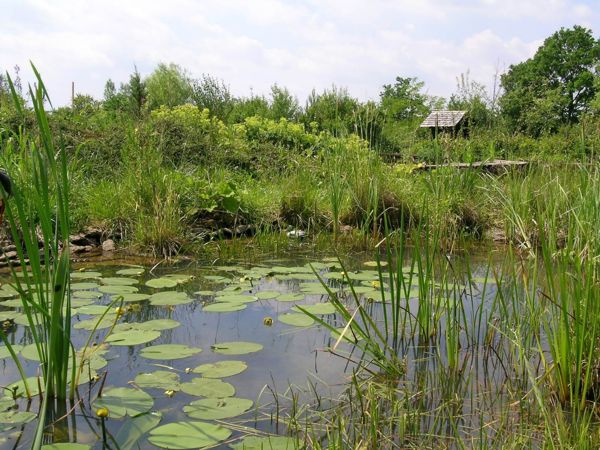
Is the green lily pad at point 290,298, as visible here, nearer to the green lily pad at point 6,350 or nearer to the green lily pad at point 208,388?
the green lily pad at point 208,388

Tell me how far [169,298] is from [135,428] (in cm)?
142

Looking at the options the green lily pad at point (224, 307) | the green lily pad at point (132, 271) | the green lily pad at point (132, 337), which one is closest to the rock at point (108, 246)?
the green lily pad at point (132, 271)

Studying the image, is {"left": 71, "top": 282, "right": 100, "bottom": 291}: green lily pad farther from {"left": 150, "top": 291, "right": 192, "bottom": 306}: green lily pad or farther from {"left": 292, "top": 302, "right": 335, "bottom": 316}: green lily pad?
{"left": 292, "top": 302, "right": 335, "bottom": 316}: green lily pad

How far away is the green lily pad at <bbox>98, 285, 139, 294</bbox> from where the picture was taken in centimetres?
312

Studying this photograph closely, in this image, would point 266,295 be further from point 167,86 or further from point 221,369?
point 167,86

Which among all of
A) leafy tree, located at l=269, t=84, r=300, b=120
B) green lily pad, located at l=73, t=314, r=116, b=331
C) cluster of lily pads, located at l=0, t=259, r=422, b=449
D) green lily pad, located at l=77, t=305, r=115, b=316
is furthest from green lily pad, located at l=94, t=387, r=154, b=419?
leafy tree, located at l=269, t=84, r=300, b=120

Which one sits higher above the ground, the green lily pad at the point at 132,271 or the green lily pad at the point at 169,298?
the green lily pad at the point at 132,271

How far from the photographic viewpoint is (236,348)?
236 cm

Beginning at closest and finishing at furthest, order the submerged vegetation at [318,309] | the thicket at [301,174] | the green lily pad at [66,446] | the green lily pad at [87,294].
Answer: the green lily pad at [66,446] < the submerged vegetation at [318,309] < the green lily pad at [87,294] < the thicket at [301,174]

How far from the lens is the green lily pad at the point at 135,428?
158 centimetres

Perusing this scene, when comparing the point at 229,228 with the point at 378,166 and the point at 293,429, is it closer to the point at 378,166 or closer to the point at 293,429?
the point at 378,166

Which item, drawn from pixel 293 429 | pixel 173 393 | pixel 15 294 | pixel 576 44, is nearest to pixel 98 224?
pixel 15 294

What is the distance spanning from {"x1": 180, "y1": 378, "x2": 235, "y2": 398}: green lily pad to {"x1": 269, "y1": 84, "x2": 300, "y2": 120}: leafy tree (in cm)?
1366

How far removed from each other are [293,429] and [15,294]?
207cm
